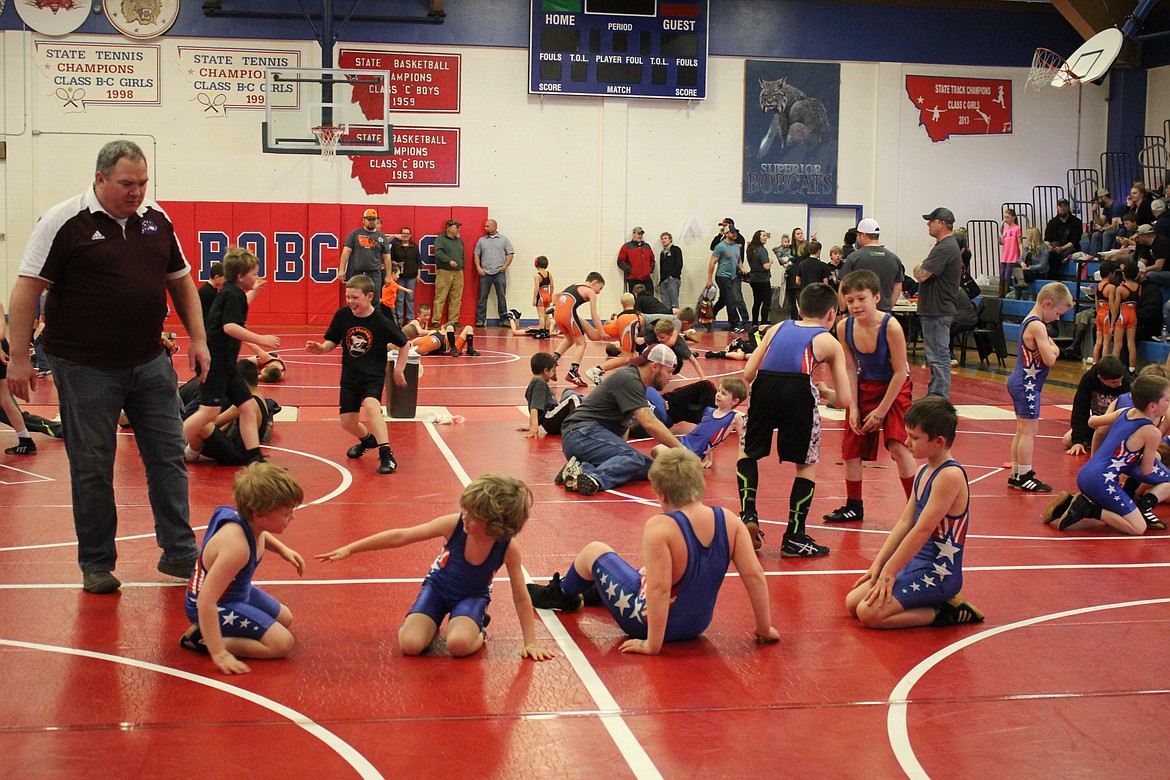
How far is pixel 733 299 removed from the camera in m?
23.6

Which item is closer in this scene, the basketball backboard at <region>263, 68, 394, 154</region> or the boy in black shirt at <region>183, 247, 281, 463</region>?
the boy in black shirt at <region>183, 247, 281, 463</region>

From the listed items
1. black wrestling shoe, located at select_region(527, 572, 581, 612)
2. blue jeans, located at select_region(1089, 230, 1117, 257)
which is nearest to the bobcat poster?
blue jeans, located at select_region(1089, 230, 1117, 257)

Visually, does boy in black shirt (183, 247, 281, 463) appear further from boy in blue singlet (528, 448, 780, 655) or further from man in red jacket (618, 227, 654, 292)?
man in red jacket (618, 227, 654, 292)

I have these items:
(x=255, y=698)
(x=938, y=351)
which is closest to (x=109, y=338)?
(x=255, y=698)

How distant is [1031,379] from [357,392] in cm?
515

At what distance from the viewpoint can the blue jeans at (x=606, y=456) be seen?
8.51 meters

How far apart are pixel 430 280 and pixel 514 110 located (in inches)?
151

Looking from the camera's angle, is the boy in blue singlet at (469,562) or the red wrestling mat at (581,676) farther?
the boy in blue singlet at (469,562)

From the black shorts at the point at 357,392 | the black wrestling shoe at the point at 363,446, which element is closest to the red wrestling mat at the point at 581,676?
the black shorts at the point at 357,392

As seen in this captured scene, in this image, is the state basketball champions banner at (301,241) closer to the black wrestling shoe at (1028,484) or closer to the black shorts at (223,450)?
the black shorts at (223,450)

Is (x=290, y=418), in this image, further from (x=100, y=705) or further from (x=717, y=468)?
(x=100, y=705)

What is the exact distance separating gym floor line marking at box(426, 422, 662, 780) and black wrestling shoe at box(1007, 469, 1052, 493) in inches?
185

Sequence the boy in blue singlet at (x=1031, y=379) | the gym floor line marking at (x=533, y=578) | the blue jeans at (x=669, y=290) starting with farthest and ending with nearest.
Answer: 1. the blue jeans at (x=669, y=290)
2. the boy in blue singlet at (x=1031, y=379)
3. the gym floor line marking at (x=533, y=578)

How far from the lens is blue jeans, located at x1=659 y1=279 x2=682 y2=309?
2372cm
